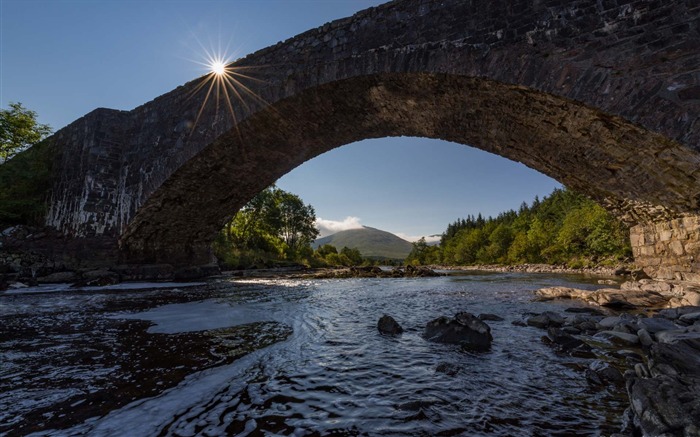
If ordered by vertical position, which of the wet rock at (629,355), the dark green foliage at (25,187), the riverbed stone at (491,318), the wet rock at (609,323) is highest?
the dark green foliage at (25,187)

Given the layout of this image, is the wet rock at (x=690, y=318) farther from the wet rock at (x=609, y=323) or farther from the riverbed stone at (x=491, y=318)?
the riverbed stone at (x=491, y=318)

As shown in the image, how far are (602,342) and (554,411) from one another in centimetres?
256

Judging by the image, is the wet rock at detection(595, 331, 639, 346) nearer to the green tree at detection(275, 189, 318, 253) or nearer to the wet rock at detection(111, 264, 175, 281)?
the wet rock at detection(111, 264, 175, 281)

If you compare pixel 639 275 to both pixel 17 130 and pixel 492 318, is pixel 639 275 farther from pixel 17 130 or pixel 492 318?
pixel 17 130

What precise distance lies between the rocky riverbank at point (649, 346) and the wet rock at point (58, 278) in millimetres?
14525

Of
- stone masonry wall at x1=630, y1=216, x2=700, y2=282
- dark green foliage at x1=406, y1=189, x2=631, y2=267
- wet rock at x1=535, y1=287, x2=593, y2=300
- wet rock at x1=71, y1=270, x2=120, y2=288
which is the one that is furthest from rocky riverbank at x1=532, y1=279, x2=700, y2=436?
dark green foliage at x1=406, y1=189, x2=631, y2=267

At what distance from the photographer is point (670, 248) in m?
6.99

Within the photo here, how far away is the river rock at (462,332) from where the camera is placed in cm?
385

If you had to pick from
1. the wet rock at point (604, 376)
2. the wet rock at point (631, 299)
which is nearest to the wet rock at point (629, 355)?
the wet rock at point (604, 376)

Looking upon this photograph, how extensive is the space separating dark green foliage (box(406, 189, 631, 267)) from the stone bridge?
82.8 feet

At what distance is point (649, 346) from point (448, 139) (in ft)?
20.7

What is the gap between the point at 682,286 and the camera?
21.7 ft

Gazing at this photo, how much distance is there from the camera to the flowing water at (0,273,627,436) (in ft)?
6.62

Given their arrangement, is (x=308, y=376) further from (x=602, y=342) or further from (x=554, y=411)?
(x=602, y=342)
